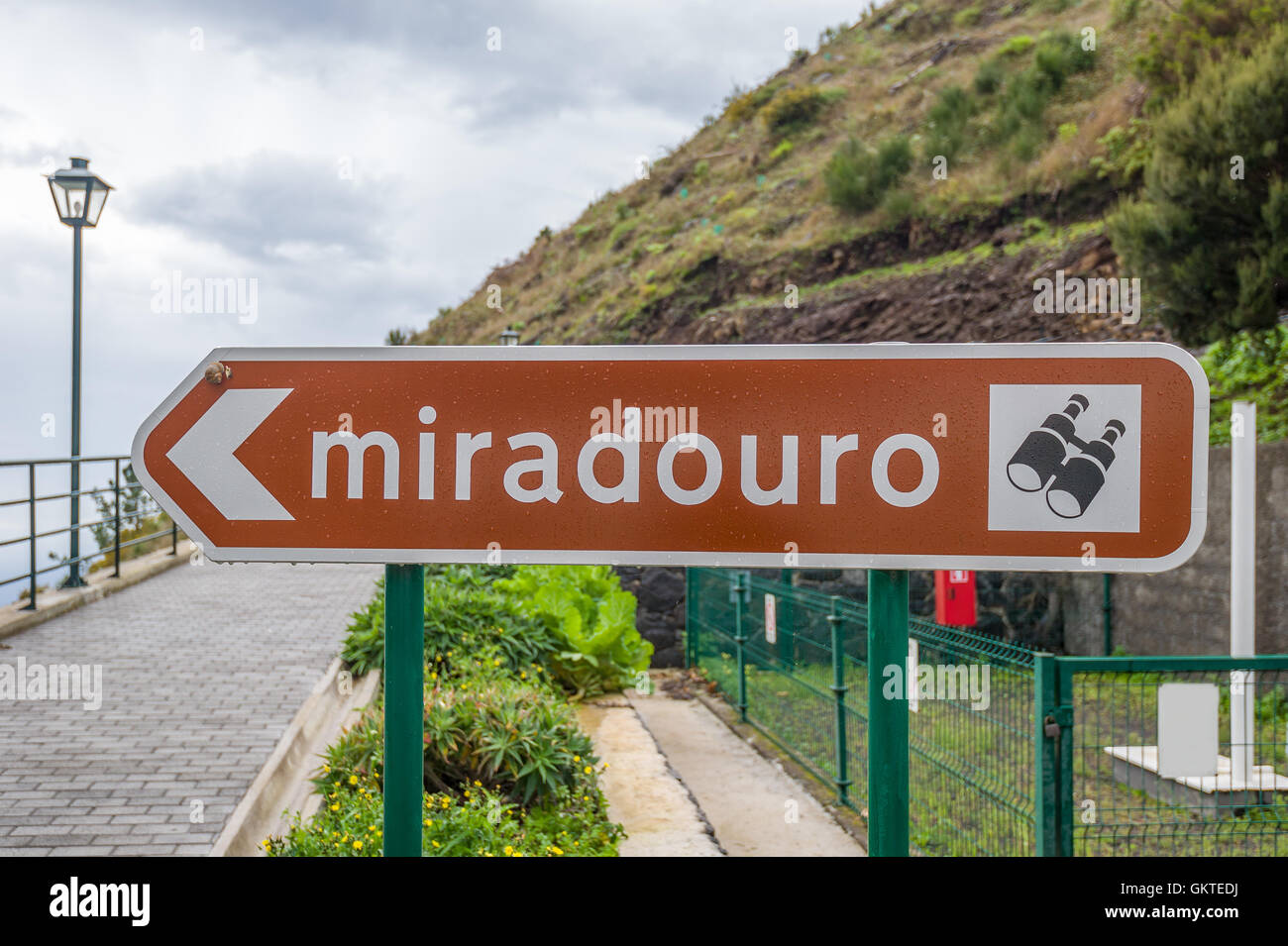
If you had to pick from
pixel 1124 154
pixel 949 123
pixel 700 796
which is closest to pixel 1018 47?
pixel 949 123

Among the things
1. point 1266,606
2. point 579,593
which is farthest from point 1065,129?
point 579,593

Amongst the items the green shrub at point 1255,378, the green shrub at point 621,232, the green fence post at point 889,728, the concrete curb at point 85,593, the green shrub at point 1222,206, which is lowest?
the concrete curb at point 85,593

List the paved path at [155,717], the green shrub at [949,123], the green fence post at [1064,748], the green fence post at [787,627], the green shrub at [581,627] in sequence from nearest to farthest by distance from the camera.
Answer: the green fence post at [1064,748], the paved path at [155,717], the green fence post at [787,627], the green shrub at [581,627], the green shrub at [949,123]

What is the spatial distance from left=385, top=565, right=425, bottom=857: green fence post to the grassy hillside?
13.1m

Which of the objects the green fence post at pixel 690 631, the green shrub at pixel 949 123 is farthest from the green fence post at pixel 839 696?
the green shrub at pixel 949 123

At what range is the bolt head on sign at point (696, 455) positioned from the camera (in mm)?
1615

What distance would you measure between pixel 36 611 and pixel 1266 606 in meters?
12.2

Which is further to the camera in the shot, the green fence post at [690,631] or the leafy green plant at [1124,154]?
the leafy green plant at [1124,154]

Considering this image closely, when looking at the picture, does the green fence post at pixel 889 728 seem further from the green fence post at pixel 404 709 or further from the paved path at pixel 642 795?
the paved path at pixel 642 795

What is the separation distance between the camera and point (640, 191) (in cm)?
3659

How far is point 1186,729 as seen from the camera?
13.0 feet

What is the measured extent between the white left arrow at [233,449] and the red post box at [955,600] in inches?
384

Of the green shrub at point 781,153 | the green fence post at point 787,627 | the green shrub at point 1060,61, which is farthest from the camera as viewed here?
the green shrub at point 781,153
